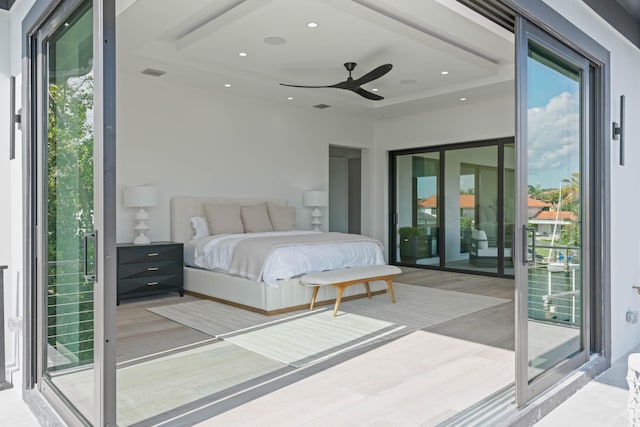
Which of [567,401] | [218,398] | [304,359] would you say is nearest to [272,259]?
[304,359]

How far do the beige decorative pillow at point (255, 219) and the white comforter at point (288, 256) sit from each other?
33 centimetres

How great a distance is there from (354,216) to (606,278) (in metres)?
6.77

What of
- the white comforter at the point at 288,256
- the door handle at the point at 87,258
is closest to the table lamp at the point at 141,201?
the white comforter at the point at 288,256

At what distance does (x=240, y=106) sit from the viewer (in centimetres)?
693

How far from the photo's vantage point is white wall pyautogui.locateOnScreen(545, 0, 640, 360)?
3.30 metres

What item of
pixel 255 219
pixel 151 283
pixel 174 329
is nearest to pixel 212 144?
pixel 255 219

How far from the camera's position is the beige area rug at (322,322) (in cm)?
362

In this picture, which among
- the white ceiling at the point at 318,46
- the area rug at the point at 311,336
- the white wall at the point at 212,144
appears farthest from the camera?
the white wall at the point at 212,144

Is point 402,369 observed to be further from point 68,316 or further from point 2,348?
point 2,348

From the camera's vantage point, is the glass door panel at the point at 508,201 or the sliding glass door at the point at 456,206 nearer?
the glass door panel at the point at 508,201

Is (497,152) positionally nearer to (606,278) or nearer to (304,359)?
(606,278)

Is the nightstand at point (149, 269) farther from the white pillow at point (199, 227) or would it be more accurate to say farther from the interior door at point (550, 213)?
the interior door at point (550, 213)

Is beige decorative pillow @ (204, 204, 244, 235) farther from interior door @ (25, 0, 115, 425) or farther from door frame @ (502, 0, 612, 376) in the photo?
door frame @ (502, 0, 612, 376)

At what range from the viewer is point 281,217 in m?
6.95
